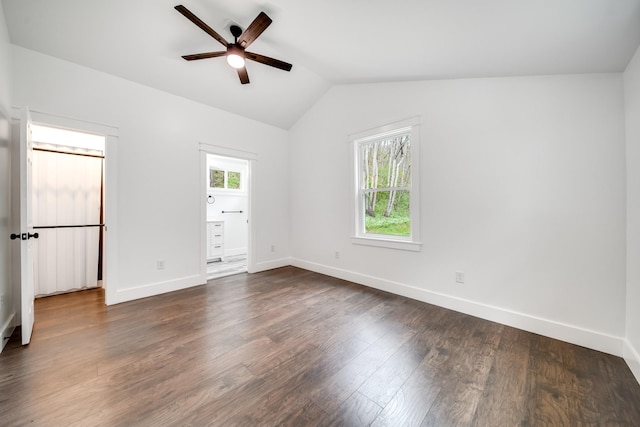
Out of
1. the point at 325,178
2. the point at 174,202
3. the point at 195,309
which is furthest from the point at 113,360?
the point at 325,178

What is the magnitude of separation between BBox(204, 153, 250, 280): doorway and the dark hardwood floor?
98.1 inches

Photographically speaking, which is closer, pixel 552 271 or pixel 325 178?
pixel 552 271

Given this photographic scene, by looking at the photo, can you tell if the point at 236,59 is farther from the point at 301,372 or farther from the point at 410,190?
the point at 301,372

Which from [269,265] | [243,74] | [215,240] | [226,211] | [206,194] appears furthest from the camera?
[226,211]

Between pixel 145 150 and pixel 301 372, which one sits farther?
pixel 145 150

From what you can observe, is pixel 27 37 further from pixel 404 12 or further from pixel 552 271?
pixel 552 271

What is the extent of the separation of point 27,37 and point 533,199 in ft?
16.4

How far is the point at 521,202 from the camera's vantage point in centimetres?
230

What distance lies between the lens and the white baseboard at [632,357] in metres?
1.65

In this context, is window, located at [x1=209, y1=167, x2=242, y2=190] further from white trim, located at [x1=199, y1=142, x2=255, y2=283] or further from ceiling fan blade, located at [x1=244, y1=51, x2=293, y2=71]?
ceiling fan blade, located at [x1=244, y1=51, x2=293, y2=71]

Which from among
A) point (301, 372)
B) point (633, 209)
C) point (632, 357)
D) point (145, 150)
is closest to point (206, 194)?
point (145, 150)

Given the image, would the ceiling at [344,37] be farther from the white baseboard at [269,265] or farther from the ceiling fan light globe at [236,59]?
the white baseboard at [269,265]

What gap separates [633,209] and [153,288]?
187 inches

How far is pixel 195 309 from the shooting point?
272cm
